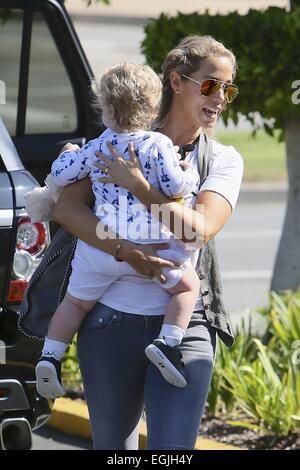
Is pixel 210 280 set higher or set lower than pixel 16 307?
higher

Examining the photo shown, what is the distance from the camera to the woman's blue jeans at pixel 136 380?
3686mm

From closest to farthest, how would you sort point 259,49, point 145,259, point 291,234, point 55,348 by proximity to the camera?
1. point 145,259
2. point 55,348
3. point 259,49
4. point 291,234

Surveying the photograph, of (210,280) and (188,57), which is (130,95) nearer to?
(188,57)

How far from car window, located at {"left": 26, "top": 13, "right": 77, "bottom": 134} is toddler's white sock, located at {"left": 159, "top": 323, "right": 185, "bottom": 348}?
126 inches

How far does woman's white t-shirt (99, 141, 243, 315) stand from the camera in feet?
12.2

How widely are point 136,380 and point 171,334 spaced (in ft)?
0.70

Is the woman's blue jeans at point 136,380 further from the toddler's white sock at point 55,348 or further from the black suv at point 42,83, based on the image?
the black suv at point 42,83

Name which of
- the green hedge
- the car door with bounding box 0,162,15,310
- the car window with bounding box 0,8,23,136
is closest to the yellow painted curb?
the car window with bounding box 0,8,23,136

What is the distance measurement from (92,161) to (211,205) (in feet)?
1.25

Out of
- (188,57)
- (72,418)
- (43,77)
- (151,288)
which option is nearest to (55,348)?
(151,288)

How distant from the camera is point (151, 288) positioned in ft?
12.2

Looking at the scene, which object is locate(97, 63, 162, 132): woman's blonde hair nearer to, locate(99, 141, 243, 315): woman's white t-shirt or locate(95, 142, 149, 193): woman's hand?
locate(95, 142, 149, 193): woman's hand

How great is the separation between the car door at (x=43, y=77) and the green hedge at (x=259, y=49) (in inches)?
18.4
